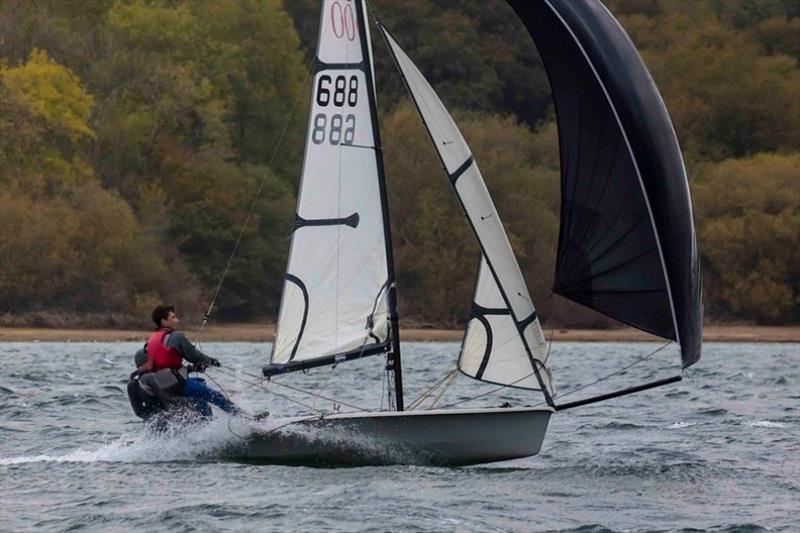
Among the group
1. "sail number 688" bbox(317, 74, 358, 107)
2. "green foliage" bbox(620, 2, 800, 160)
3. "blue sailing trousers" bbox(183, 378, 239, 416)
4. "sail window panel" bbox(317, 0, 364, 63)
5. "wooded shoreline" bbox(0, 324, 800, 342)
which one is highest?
"green foliage" bbox(620, 2, 800, 160)

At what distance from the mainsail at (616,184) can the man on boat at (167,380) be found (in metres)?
3.34

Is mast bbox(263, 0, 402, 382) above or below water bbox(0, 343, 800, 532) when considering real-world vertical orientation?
above

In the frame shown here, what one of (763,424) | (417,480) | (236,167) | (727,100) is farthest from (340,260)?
(727,100)

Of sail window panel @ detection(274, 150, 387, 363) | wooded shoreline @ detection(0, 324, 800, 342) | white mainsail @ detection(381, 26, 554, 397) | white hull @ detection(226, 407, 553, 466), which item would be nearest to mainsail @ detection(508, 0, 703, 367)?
white mainsail @ detection(381, 26, 554, 397)

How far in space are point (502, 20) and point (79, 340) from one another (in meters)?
31.3

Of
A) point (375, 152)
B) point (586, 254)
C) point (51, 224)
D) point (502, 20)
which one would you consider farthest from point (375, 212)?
point (502, 20)

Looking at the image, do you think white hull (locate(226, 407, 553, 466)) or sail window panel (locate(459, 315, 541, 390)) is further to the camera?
sail window panel (locate(459, 315, 541, 390))

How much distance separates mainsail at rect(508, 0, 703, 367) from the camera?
15.4 meters

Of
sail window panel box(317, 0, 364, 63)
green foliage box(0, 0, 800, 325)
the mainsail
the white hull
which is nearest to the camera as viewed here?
the mainsail

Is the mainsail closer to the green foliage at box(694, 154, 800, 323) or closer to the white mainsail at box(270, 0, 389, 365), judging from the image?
the white mainsail at box(270, 0, 389, 365)

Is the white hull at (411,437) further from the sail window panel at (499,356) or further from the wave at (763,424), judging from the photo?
the wave at (763,424)

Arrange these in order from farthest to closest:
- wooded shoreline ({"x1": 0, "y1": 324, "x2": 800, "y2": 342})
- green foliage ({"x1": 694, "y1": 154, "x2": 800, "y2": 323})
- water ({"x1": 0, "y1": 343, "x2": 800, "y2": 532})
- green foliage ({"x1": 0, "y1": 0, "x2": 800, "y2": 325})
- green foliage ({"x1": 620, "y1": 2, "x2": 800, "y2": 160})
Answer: green foliage ({"x1": 620, "y1": 2, "x2": 800, "y2": 160}) < green foliage ({"x1": 694, "y1": 154, "x2": 800, "y2": 323}) < green foliage ({"x1": 0, "y1": 0, "x2": 800, "y2": 325}) < wooded shoreline ({"x1": 0, "y1": 324, "x2": 800, "y2": 342}) < water ({"x1": 0, "y1": 343, "x2": 800, "y2": 532})

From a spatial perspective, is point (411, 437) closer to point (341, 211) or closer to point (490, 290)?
point (490, 290)

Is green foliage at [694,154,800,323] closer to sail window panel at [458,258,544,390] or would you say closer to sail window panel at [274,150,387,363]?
sail window panel at [458,258,544,390]
